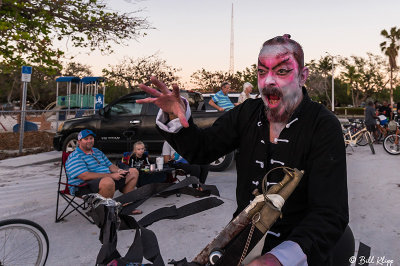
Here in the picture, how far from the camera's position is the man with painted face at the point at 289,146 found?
1313 millimetres

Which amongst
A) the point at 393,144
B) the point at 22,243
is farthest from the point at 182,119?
the point at 393,144

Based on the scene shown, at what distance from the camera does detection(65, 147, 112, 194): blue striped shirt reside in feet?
16.6

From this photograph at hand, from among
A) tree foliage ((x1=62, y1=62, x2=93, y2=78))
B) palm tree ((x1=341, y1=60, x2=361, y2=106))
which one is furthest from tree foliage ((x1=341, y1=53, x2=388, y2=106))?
tree foliage ((x1=62, y1=62, x2=93, y2=78))

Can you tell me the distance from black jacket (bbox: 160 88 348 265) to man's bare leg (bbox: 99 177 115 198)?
135 inches

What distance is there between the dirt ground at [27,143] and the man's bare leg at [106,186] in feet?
24.1

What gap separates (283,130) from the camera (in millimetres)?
1553

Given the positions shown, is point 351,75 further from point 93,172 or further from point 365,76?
point 93,172

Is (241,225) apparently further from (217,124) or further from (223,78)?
(223,78)

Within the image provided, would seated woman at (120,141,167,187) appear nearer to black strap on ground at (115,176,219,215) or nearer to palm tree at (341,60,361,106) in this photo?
black strap on ground at (115,176,219,215)

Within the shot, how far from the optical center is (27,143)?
44.0 feet

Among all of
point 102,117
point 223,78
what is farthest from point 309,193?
point 223,78

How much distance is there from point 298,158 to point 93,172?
4.25m

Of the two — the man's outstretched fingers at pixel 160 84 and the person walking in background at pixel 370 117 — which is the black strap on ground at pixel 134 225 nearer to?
the man's outstretched fingers at pixel 160 84

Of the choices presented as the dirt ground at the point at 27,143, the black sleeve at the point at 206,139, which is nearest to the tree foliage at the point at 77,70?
the dirt ground at the point at 27,143
